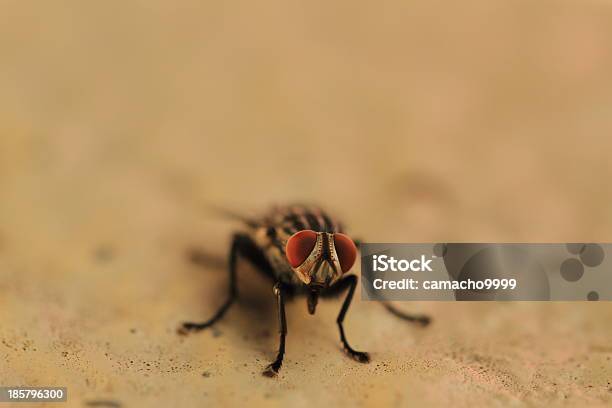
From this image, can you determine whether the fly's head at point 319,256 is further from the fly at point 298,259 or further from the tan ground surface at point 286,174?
the tan ground surface at point 286,174

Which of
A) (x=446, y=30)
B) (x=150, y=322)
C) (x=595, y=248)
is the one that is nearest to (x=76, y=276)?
(x=150, y=322)

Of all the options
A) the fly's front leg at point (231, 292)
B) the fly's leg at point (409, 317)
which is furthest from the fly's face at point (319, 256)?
the fly's leg at point (409, 317)

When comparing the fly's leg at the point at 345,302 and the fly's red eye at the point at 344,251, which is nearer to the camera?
the fly's red eye at the point at 344,251

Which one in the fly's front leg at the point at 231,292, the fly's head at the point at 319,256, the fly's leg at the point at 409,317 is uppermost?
the fly's head at the point at 319,256

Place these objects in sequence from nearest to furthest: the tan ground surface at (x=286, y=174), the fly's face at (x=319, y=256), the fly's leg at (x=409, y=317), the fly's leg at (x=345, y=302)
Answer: the fly's face at (x=319, y=256) → the tan ground surface at (x=286, y=174) → the fly's leg at (x=345, y=302) → the fly's leg at (x=409, y=317)

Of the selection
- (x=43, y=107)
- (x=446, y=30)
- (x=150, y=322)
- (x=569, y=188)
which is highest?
(x=446, y=30)

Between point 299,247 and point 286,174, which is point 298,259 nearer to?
point 299,247

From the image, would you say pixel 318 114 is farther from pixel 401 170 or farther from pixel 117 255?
pixel 117 255
